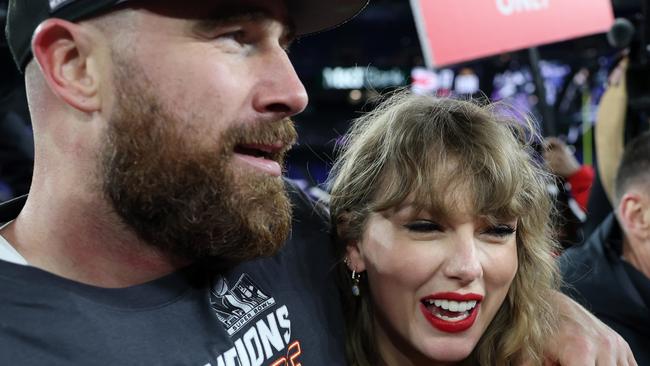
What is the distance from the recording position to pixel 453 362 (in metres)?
1.50

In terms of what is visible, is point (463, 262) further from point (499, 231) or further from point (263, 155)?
point (263, 155)

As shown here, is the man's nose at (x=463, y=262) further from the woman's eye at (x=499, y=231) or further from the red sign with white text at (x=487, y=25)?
the red sign with white text at (x=487, y=25)

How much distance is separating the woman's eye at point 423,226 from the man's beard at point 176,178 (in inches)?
13.7

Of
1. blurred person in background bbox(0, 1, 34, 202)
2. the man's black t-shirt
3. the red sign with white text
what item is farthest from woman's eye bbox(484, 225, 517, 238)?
blurred person in background bbox(0, 1, 34, 202)

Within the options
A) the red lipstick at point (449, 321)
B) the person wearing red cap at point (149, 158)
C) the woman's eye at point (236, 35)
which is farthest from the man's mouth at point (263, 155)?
the red lipstick at point (449, 321)

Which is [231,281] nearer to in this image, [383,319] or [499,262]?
[383,319]

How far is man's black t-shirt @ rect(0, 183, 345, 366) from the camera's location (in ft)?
3.16

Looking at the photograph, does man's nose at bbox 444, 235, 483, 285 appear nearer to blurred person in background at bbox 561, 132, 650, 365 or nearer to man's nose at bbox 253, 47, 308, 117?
man's nose at bbox 253, 47, 308, 117

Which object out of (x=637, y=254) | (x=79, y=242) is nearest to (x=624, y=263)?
(x=637, y=254)

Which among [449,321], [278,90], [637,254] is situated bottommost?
[637,254]

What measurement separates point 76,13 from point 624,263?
1.63 meters

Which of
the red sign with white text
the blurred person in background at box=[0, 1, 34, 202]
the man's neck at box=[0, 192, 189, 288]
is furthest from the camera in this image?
the red sign with white text

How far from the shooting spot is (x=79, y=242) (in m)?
1.08

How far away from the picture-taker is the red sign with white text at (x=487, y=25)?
2.61 metres
